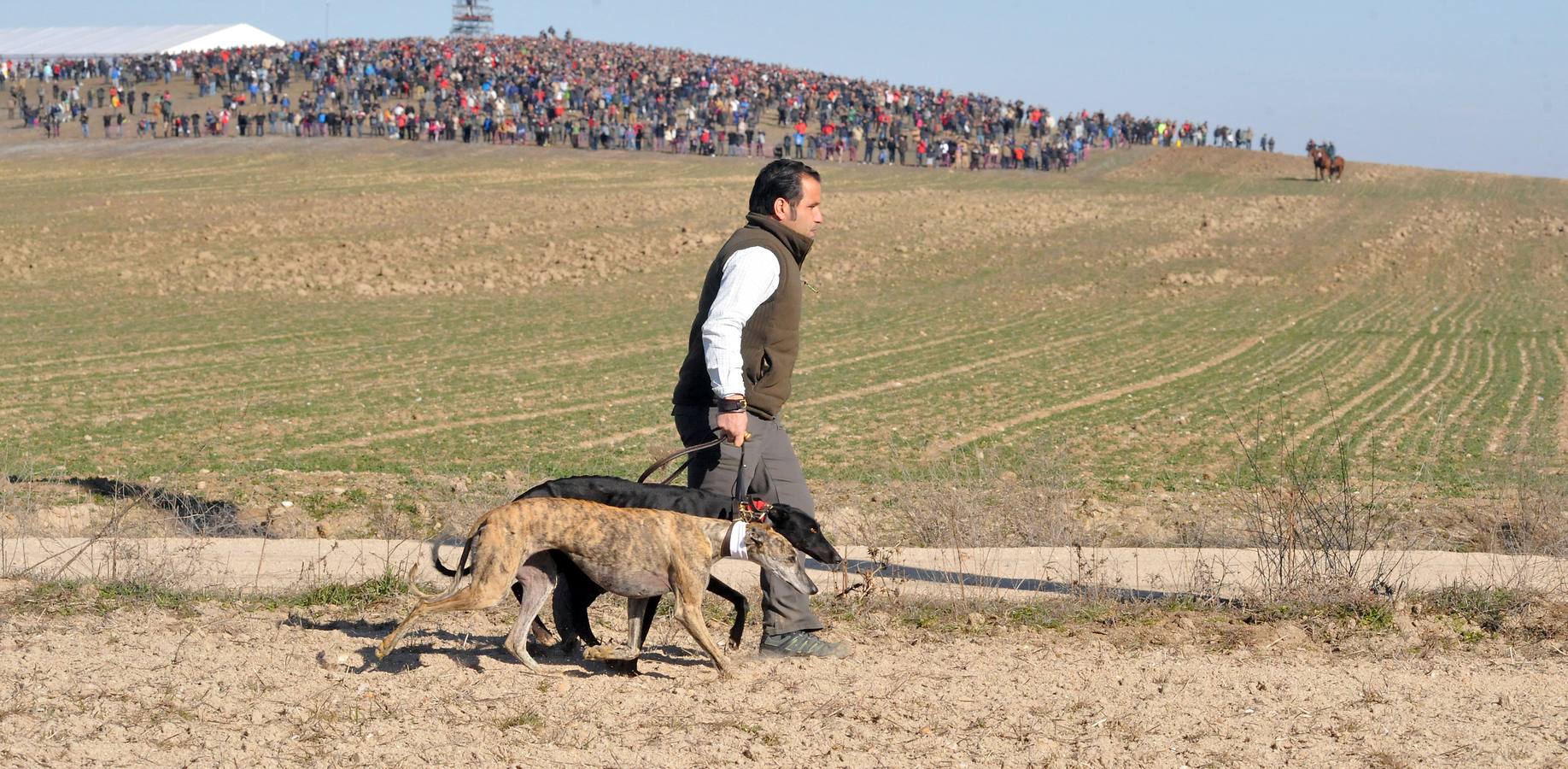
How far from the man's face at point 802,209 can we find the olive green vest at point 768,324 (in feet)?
0.13

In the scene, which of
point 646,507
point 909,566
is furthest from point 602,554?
point 909,566

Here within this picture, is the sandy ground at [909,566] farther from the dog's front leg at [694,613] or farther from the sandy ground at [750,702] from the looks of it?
the dog's front leg at [694,613]

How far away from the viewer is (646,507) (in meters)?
6.38

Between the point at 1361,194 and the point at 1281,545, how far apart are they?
49.2 m

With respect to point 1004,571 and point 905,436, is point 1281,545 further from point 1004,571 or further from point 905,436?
point 905,436

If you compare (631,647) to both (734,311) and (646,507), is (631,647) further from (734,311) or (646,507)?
(734,311)

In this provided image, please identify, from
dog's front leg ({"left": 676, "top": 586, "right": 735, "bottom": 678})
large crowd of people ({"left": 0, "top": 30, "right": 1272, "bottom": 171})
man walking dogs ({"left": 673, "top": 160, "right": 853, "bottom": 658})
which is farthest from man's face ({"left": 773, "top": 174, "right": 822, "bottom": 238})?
large crowd of people ({"left": 0, "top": 30, "right": 1272, "bottom": 171})

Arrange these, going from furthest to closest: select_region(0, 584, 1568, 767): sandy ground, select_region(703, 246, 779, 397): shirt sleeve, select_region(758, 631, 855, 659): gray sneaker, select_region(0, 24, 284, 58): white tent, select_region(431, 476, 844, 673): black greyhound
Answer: select_region(0, 24, 284, 58): white tent < select_region(758, 631, 855, 659): gray sneaker < select_region(431, 476, 844, 673): black greyhound < select_region(703, 246, 779, 397): shirt sleeve < select_region(0, 584, 1568, 767): sandy ground

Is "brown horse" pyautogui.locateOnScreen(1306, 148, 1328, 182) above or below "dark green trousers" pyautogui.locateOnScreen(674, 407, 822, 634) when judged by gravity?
above

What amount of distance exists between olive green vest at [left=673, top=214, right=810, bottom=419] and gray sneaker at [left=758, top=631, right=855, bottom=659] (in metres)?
1.02

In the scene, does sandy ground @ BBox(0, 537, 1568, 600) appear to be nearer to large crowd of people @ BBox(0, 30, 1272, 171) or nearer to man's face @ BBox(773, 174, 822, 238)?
man's face @ BBox(773, 174, 822, 238)

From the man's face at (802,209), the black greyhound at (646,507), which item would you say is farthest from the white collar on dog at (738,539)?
the man's face at (802,209)

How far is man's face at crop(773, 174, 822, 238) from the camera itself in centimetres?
611

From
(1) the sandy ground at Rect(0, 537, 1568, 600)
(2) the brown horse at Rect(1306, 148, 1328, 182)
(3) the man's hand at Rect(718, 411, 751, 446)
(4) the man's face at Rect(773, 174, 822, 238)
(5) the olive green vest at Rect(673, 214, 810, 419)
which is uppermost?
(2) the brown horse at Rect(1306, 148, 1328, 182)
